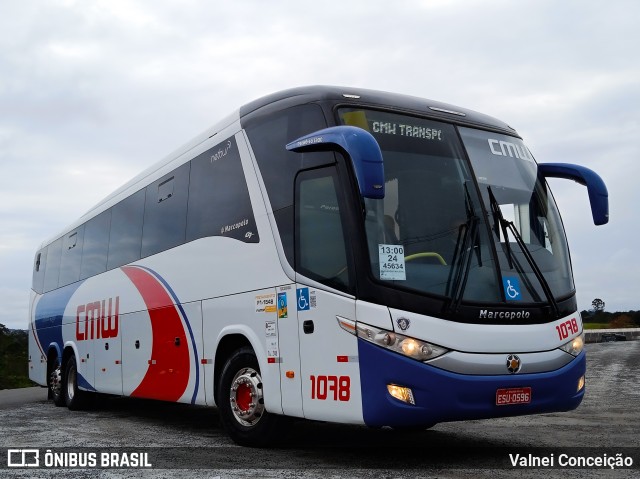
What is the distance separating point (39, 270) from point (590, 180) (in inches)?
569

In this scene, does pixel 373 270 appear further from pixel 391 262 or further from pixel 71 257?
pixel 71 257

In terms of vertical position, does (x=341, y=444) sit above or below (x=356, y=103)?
below

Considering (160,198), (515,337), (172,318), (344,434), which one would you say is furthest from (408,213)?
(160,198)

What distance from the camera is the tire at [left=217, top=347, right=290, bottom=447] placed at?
26.2 feet

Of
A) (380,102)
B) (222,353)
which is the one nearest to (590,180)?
(380,102)

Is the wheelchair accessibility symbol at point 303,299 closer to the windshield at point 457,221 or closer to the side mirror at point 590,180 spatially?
the windshield at point 457,221

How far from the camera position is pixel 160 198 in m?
11.5

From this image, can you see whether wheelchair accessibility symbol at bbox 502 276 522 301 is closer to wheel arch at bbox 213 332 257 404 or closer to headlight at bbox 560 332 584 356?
headlight at bbox 560 332 584 356

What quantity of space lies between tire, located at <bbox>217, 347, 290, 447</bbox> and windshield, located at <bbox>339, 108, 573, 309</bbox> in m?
2.18

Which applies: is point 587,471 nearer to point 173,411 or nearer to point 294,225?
point 294,225

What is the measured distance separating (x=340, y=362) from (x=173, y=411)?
8664mm

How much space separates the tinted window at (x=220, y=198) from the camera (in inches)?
341

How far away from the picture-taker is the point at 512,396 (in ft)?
22.3

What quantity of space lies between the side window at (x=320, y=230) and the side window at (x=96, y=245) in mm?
7173
